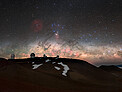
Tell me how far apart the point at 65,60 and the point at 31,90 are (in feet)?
125

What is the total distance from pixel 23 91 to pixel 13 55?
46966 mm

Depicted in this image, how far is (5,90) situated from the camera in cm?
1539

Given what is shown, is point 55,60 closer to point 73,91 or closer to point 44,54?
point 44,54

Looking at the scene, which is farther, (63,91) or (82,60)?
(82,60)

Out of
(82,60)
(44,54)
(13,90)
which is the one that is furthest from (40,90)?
(82,60)

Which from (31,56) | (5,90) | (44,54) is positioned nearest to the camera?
(5,90)

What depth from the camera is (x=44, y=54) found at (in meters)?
61.8

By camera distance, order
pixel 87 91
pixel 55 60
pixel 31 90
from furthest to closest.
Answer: pixel 55 60
pixel 87 91
pixel 31 90

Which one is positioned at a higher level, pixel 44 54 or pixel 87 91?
pixel 44 54

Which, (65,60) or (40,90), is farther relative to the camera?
(65,60)

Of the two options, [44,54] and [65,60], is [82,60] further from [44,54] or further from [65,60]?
[44,54]

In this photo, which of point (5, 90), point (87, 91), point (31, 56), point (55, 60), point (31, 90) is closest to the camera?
point (5, 90)

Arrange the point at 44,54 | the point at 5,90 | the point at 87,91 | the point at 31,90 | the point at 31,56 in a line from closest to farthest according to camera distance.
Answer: the point at 5,90 < the point at 31,90 < the point at 87,91 < the point at 31,56 < the point at 44,54

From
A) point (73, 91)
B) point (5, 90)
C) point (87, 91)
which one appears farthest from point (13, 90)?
point (87, 91)
